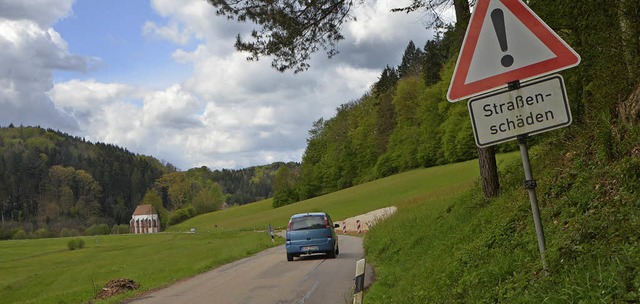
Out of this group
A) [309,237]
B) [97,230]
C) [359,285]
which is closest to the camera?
[359,285]

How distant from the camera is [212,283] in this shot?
1567 centimetres

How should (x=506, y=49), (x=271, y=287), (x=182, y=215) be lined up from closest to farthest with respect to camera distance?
(x=506, y=49)
(x=271, y=287)
(x=182, y=215)

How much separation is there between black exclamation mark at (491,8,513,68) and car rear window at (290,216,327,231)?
17575mm

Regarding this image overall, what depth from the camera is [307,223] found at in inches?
842

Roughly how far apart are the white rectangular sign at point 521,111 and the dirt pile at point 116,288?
1397 cm

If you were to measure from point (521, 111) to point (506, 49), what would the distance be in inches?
19.3

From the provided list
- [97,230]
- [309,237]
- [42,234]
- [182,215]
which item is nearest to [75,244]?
[309,237]

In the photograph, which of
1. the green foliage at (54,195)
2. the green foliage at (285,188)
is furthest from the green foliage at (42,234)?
the green foliage at (285,188)

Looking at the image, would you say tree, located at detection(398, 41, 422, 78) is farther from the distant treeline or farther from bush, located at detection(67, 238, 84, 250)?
bush, located at detection(67, 238, 84, 250)

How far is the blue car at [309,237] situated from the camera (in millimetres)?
21125

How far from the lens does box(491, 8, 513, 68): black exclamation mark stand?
4109 millimetres

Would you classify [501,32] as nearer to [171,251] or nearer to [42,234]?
[171,251]

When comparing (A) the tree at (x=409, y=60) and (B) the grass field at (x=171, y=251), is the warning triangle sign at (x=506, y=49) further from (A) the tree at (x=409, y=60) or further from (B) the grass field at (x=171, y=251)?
(A) the tree at (x=409, y=60)

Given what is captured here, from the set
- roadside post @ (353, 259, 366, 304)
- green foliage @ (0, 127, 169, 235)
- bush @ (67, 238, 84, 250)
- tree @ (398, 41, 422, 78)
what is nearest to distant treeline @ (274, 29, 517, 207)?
tree @ (398, 41, 422, 78)
